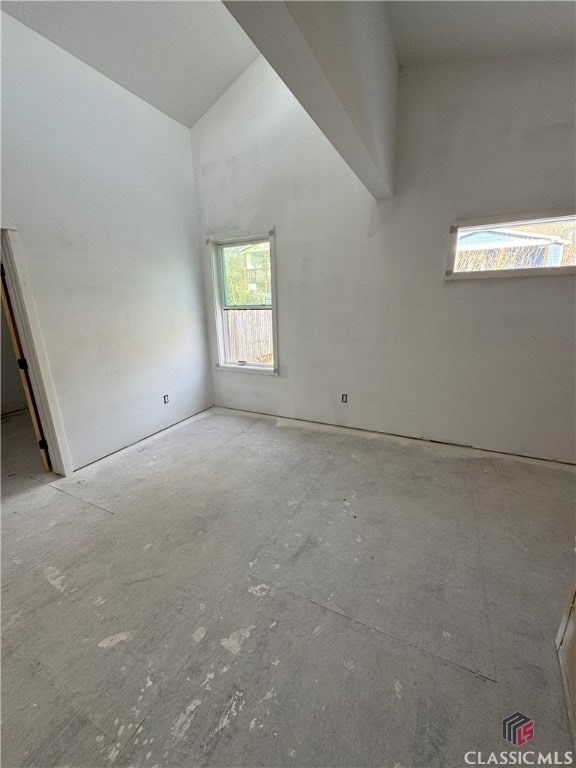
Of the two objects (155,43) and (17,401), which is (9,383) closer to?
(17,401)

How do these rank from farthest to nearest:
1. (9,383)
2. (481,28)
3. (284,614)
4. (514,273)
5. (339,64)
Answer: (9,383)
(514,273)
(481,28)
(284,614)
(339,64)

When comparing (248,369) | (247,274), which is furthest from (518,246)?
(248,369)

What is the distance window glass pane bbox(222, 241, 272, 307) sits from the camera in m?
3.79

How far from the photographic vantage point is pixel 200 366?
430cm

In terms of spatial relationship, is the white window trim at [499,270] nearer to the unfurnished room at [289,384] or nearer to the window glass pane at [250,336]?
the unfurnished room at [289,384]

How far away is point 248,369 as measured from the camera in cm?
412

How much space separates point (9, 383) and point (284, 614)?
5409 millimetres

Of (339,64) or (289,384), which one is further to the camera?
Answer: (289,384)

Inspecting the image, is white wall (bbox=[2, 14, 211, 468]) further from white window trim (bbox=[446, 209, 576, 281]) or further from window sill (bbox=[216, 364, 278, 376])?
white window trim (bbox=[446, 209, 576, 281])

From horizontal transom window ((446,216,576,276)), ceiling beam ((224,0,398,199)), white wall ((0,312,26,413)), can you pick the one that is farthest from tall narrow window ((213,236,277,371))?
white wall ((0,312,26,413))

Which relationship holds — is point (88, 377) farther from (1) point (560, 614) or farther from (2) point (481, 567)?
(1) point (560, 614)

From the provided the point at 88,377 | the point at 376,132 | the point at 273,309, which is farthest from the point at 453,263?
Result: the point at 88,377

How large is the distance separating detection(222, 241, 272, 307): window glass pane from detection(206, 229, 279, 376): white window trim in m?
0.07

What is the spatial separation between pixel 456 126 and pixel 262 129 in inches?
76.7
